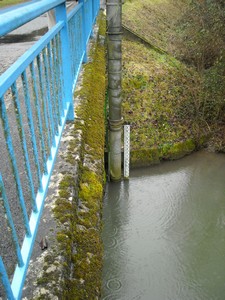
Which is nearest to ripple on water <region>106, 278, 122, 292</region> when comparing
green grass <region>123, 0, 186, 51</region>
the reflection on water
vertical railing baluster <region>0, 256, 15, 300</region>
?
the reflection on water

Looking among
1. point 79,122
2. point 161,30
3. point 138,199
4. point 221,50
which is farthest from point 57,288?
point 161,30

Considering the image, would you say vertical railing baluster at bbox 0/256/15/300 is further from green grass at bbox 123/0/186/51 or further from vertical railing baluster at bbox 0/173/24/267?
green grass at bbox 123/0/186/51

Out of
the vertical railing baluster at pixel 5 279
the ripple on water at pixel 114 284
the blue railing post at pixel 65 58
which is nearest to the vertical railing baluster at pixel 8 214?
the vertical railing baluster at pixel 5 279

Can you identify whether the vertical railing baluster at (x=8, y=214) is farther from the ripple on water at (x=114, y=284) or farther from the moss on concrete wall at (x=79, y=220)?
the ripple on water at (x=114, y=284)

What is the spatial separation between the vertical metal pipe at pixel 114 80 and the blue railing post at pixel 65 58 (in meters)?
3.33

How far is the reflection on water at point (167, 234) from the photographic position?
514 cm

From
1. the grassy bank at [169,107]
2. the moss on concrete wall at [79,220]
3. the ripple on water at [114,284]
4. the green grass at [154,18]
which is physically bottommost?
the ripple on water at [114,284]


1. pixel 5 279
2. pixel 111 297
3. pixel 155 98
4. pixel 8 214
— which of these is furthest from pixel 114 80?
pixel 5 279

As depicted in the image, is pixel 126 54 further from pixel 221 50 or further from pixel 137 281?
pixel 137 281

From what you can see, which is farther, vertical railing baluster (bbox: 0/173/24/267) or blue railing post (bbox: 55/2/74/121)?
blue railing post (bbox: 55/2/74/121)

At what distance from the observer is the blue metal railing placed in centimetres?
115

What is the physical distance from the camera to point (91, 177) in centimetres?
261

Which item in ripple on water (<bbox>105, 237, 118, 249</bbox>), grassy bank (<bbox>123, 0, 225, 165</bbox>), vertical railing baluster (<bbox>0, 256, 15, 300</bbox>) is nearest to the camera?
vertical railing baluster (<bbox>0, 256, 15, 300</bbox>)

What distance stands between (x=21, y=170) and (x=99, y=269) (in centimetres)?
99
